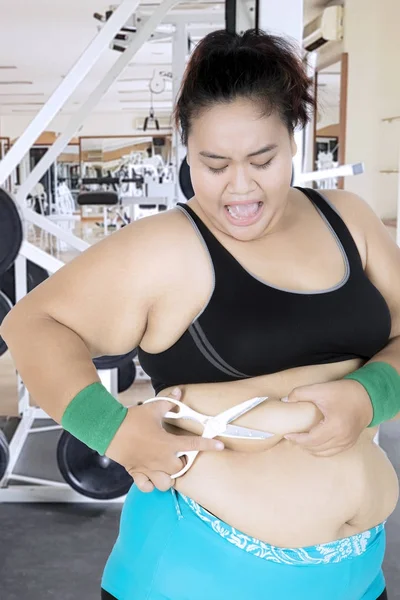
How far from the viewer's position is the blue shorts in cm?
80

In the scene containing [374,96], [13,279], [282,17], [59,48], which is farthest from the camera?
[59,48]

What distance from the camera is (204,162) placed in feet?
2.66

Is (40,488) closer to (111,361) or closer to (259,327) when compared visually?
(111,361)

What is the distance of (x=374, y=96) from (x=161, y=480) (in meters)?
5.31

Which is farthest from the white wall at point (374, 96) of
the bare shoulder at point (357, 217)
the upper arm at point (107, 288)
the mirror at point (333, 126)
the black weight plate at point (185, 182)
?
the upper arm at point (107, 288)

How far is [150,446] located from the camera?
0.77 m

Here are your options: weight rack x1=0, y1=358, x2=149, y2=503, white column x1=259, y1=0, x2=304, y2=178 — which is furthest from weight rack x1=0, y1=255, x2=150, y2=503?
white column x1=259, y1=0, x2=304, y2=178

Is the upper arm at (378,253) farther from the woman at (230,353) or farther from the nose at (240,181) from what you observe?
the nose at (240,181)

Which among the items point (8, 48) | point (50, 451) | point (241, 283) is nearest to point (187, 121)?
point (241, 283)

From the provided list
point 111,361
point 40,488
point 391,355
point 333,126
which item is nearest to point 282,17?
point 391,355

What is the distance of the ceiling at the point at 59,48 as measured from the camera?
563 centimetres

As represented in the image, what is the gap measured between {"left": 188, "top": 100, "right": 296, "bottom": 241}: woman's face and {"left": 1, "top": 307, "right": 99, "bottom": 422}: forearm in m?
0.22

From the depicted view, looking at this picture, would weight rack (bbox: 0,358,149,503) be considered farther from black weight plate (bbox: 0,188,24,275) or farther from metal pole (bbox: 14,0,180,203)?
metal pole (bbox: 14,0,180,203)

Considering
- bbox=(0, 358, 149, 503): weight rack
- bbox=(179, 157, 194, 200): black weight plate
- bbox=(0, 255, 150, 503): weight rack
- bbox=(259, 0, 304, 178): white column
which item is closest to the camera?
bbox=(259, 0, 304, 178): white column
